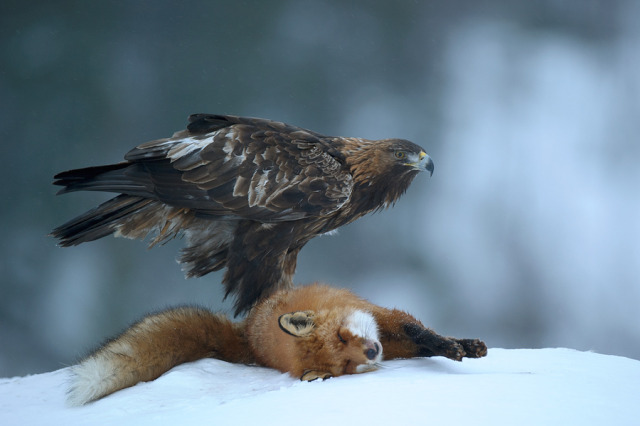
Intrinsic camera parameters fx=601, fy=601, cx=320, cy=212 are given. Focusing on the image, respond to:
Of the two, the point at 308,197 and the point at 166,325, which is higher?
the point at 308,197

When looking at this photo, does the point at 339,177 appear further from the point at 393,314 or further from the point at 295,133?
the point at 393,314

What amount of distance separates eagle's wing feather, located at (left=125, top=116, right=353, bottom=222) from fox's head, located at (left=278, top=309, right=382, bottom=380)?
4.27 ft

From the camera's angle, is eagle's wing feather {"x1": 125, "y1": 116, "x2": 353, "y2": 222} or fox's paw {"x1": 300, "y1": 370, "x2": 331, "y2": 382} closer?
fox's paw {"x1": 300, "y1": 370, "x2": 331, "y2": 382}

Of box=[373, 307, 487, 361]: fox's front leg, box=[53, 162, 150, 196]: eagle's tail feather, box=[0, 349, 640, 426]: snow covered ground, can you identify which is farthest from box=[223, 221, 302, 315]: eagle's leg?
box=[373, 307, 487, 361]: fox's front leg

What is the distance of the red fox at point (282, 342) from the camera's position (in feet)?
7.38

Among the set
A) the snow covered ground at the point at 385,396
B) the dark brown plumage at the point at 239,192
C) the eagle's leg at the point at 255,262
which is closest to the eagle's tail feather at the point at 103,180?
the dark brown plumage at the point at 239,192

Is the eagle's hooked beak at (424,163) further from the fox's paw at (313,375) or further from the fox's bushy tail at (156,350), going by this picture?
the fox's paw at (313,375)

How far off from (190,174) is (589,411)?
2.49 meters

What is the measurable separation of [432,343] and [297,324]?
54 centimetres

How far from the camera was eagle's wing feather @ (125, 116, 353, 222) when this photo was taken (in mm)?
3477

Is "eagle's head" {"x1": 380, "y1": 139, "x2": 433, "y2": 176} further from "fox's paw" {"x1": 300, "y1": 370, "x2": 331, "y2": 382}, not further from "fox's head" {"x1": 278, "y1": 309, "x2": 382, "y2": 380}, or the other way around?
"fox's paw" {"x1": 300, "y1": 370, "x2": 331, "y2": 382}

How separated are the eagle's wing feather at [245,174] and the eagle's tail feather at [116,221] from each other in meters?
0.18

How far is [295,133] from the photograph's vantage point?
3.78 m

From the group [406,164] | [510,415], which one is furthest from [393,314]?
[406,164]
